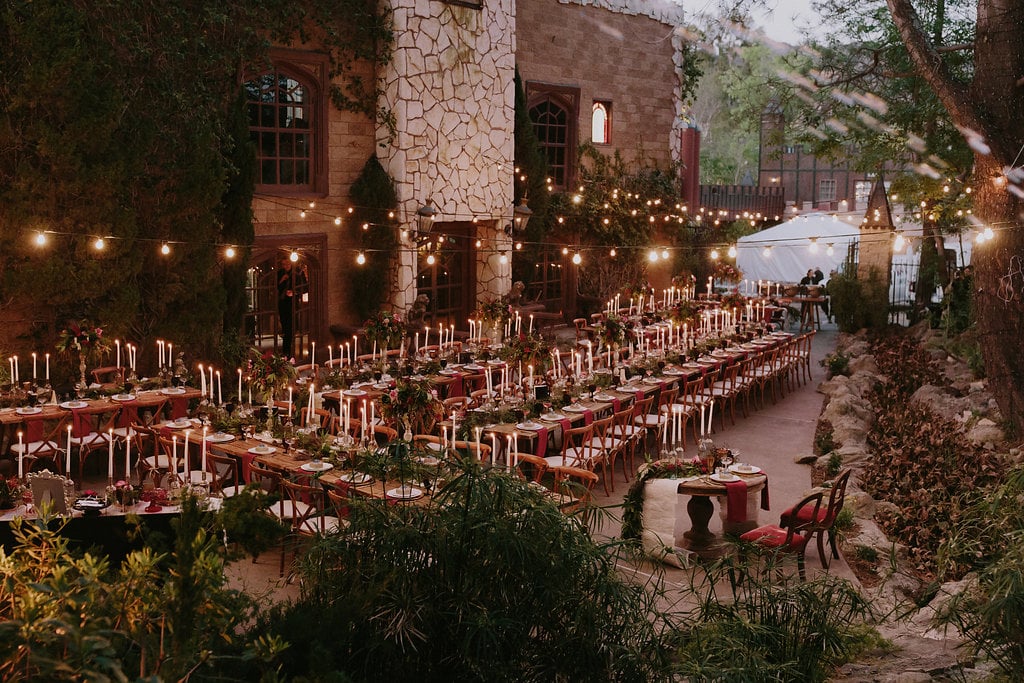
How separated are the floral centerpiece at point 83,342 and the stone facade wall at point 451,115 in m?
5.75

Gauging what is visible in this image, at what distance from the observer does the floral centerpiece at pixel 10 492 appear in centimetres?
741

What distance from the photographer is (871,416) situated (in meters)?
13.6

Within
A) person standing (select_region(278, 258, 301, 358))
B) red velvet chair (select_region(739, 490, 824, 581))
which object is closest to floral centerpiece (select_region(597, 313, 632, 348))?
red velvet chair (select_region(739, 490, 824, 581))

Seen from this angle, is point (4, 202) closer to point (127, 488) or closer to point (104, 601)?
point (127, 488)

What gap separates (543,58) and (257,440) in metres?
13.2

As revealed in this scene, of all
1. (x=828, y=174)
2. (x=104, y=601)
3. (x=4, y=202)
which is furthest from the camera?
(x=828, y=174)

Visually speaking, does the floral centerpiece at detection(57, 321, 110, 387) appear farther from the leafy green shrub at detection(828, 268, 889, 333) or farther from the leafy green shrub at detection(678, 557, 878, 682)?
the leafy green shrub at detection(828, 268, 889, 333)

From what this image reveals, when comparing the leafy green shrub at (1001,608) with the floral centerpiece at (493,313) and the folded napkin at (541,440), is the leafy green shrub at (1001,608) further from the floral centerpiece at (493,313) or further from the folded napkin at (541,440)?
the floral centerpiece at (493,313)

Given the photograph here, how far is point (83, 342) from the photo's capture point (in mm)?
11789

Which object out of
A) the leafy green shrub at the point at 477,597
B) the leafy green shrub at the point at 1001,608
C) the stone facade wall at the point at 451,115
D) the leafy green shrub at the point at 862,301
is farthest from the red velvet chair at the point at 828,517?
the leafy green shrub at the point at 862,301

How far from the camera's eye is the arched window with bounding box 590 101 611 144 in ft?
72.4

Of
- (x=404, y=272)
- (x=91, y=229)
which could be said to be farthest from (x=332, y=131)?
(x=91, y=229)

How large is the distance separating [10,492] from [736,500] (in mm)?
6010

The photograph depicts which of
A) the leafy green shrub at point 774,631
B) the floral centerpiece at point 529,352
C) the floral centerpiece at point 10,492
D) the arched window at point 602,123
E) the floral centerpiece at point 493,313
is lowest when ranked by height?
the leafy green shrub at point 774,631
